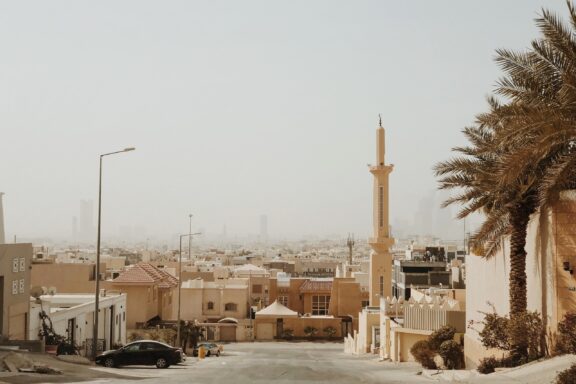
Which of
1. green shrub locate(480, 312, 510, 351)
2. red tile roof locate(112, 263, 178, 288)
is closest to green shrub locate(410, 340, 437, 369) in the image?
green shrub locate(480, 312, 510, 351)

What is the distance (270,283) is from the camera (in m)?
82.5

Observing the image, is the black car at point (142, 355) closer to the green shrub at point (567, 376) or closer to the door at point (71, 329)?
the door at point (71, 329)

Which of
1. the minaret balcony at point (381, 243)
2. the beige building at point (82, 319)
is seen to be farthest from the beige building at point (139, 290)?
the minaret balcony at point (381, 243)

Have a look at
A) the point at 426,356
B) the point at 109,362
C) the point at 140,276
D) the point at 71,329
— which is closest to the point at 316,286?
the point at 140,276

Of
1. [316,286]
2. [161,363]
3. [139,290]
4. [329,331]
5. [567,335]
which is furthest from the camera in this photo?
[316,286]

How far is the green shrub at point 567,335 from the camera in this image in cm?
1861

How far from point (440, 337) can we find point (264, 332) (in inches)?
1619

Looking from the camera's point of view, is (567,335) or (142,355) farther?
(142,355)

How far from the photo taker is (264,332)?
70062mm

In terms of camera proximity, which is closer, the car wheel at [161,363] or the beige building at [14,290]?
the car wheel at [161,363]

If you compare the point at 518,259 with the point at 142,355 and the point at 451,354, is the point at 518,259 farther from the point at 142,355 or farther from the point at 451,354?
the point at 142,355

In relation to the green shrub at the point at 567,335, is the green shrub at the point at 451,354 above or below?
below

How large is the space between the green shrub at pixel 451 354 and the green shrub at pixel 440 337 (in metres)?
1.05

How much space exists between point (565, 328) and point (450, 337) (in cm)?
1158
